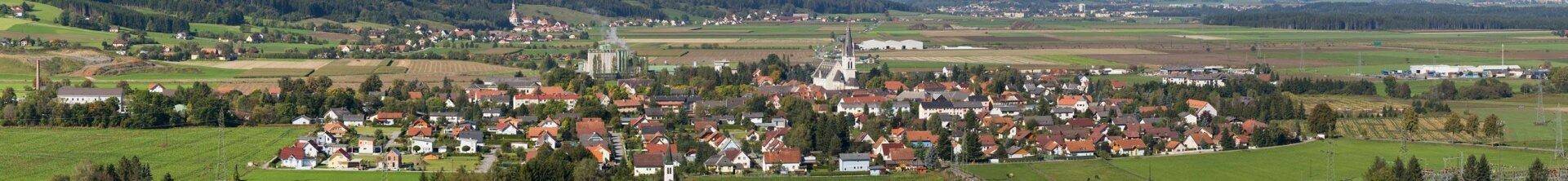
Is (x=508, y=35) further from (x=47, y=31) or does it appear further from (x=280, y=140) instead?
(x=280, y=140)

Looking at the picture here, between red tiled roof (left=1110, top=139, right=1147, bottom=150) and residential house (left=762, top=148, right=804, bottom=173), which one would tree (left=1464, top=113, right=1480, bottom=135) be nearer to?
red tiled roof (left=1110, top=139, right=1147, bottom=150)

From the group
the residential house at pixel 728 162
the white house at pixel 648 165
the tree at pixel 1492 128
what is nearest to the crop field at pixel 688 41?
the tree at pixel 1492 128

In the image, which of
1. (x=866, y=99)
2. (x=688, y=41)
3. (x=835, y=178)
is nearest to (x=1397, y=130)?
(x=866, y=99)

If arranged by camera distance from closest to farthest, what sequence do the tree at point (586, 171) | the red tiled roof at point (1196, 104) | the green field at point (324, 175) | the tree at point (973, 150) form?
the tree at point (586, 171) < the green field at point (324, 175) < the tree at point (973, 150) < the red tiled roof at point (1196, 104)

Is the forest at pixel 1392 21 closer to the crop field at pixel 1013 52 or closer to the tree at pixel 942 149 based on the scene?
the crop field at pixel 1013 52

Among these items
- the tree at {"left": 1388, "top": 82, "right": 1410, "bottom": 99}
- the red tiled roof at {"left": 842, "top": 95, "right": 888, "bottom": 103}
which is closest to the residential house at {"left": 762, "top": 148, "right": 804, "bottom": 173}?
the red tiled roof at {"left": 842, "top": 95, "right": 888, "bottom": 103}

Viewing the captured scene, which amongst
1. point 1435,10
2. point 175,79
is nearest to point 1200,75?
point 175,79
